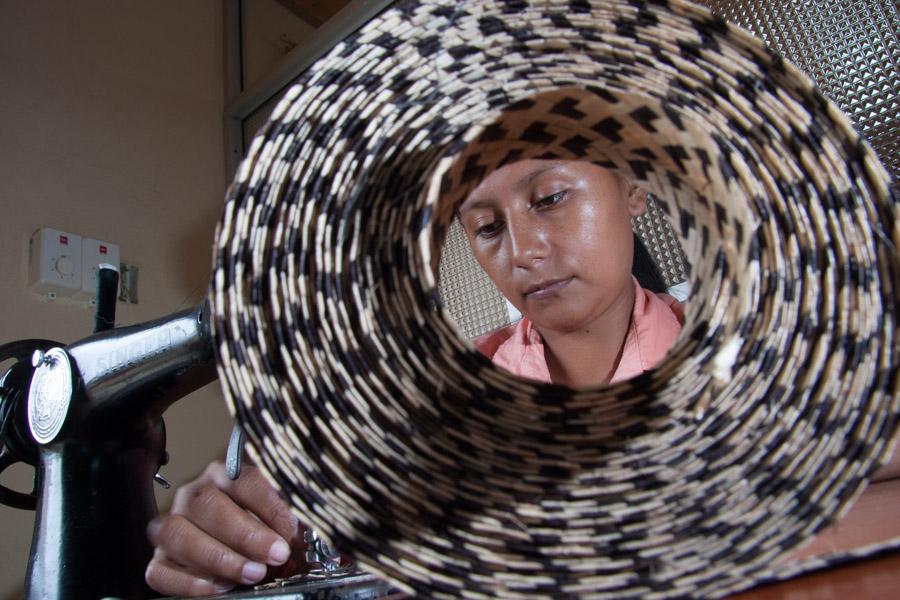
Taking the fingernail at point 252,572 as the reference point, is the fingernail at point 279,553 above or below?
above

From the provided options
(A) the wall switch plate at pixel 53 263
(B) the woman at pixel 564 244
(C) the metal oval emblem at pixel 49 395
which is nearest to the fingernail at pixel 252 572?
(C) the metal oval emblem at pixel 49 395

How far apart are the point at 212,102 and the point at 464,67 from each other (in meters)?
1.64

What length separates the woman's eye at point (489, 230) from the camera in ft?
2.84

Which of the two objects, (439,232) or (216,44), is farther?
(216,44)

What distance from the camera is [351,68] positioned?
0.29 metres

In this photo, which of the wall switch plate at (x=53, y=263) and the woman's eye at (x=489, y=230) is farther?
the wall switch plate at (x=53, y=263)

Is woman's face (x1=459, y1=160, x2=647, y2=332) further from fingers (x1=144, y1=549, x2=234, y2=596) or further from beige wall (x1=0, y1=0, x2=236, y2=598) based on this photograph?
beige wall (x1=0, y1=0, x2=236, y2=598)

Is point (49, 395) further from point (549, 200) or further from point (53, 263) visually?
point (53, 263)

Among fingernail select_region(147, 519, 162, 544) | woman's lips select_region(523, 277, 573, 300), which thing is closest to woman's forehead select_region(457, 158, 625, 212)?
woman's lips select_region(523, 277, 573, 300)

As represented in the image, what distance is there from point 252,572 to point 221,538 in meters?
0.07

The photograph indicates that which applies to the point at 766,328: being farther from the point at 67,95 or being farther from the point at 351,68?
the point at 67,95

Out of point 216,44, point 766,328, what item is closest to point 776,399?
point 766,328

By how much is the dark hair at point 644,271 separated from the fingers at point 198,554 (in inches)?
33.7

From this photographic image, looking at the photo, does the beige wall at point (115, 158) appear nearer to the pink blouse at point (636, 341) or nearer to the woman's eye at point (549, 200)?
the pink blouse at point (636, 341)
